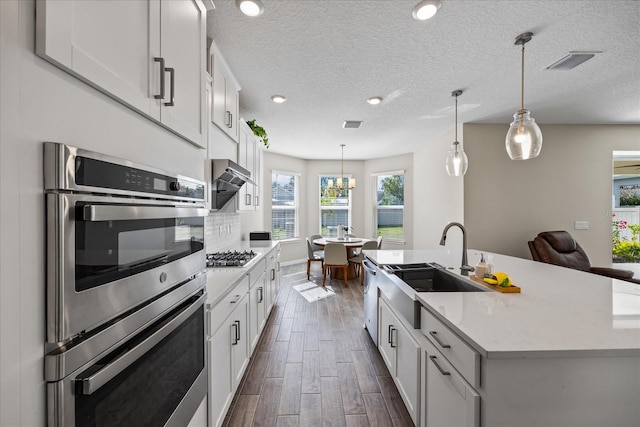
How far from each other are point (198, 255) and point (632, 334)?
5.58 feet

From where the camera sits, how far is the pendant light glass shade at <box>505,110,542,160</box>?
7.01ft


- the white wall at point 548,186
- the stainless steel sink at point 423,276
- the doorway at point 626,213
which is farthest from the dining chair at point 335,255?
the doorway at point 626,213

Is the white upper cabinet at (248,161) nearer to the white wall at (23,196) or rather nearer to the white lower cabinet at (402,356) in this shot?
the white lower cabinet at (402,356)

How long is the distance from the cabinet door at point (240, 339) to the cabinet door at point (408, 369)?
1082mm

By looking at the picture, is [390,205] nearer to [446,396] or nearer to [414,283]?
[414,283]

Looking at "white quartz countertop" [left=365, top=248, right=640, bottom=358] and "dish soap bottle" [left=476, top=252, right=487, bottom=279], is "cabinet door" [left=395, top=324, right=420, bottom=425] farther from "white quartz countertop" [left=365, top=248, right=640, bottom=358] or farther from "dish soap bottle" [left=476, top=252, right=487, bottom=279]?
"dish soap bottle" [left=476, top=252, right=487, bottom=279]

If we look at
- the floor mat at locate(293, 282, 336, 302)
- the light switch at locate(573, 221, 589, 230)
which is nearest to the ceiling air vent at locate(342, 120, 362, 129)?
the floor mat at locate(293, 282, 336, 302)

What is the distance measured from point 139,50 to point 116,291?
0.71m

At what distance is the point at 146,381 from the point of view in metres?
0.86

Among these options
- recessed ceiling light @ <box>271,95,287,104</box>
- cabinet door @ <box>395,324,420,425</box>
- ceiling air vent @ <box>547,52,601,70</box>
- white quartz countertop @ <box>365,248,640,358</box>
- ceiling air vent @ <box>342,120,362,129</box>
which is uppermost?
ceiling air vent @ <box>342,120,362,129</box>

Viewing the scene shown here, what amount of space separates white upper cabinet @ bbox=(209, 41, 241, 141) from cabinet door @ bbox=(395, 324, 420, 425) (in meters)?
2.02

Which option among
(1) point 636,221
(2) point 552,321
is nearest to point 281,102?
(2) point 552,321

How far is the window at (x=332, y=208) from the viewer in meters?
7.18

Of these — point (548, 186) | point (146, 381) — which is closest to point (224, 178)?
point (146, 381)
